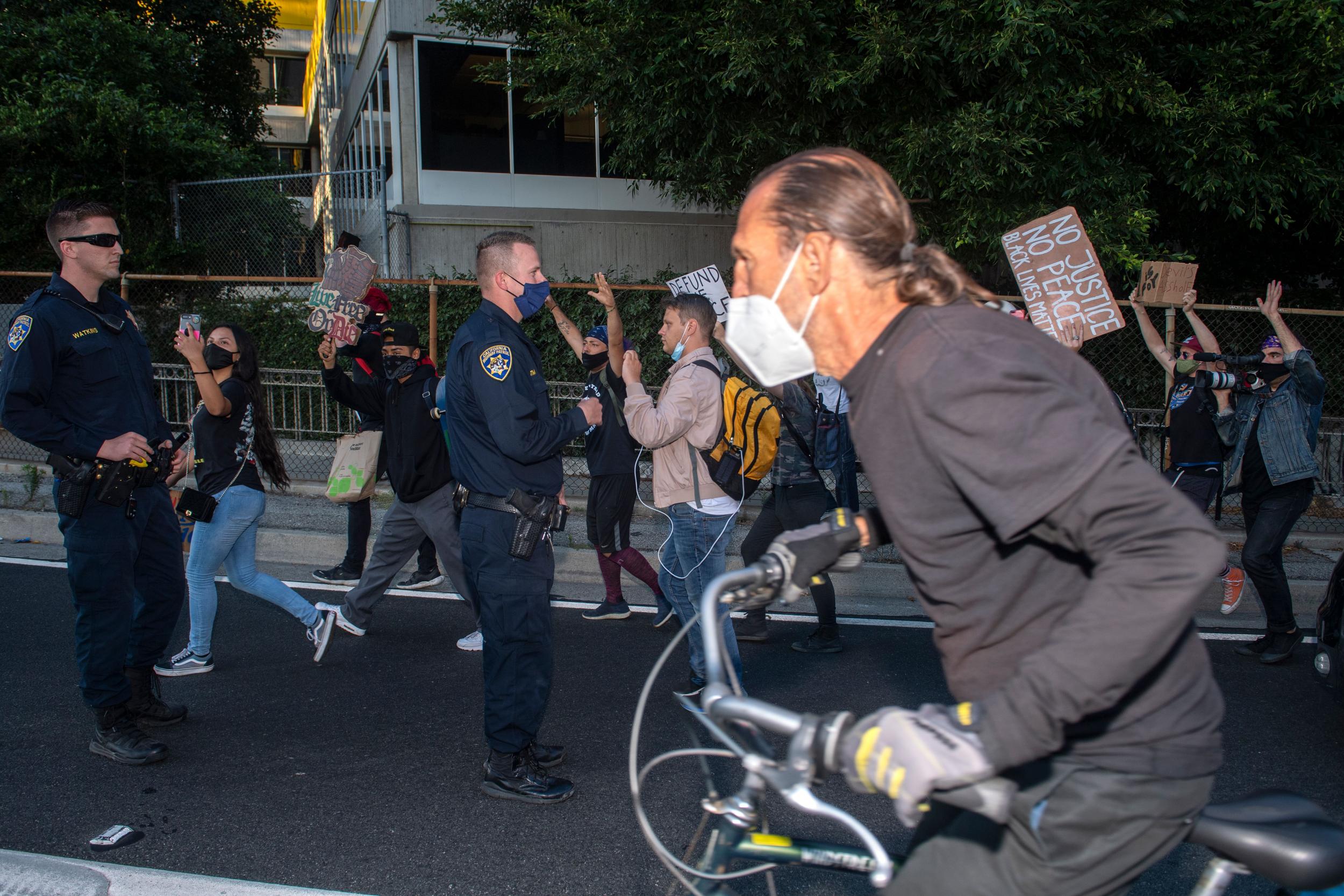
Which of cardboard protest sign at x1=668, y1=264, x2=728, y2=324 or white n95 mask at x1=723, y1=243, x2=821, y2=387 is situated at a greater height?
cardboard protest sign at x1=668, y1=264, x2=728, y2=324

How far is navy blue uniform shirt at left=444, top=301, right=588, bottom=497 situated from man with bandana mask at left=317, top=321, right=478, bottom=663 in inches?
66.3

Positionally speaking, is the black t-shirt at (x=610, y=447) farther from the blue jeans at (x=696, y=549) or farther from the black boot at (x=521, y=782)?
the black boot at (x=521, y=782)

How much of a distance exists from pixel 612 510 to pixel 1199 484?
3.82m

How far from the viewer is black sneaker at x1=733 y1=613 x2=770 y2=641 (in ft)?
19.0

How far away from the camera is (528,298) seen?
156 inches

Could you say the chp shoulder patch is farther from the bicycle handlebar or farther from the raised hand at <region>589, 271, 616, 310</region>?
the bicycle handlebar

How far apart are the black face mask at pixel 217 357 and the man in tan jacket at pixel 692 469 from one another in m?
2.31

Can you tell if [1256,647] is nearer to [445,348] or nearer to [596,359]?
[596,359]

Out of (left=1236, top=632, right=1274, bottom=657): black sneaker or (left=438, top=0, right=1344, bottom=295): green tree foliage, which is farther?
A: (left=438, top=0, right=1344, bottom=295): green tree foliage

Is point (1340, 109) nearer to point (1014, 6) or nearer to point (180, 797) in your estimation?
point (1014, 6)

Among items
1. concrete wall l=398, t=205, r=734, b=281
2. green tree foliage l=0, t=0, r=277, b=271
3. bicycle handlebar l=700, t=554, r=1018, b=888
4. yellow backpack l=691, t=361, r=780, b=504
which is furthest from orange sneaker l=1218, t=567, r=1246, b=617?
green tree foliage l=0, t=0, r=277, b=271

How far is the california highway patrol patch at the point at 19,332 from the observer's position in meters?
3.91

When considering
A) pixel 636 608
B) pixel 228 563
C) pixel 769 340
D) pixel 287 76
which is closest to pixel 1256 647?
pixel 636 608

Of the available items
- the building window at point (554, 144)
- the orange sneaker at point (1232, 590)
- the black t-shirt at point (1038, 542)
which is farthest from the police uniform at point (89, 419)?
the building window at point (554, 144)
